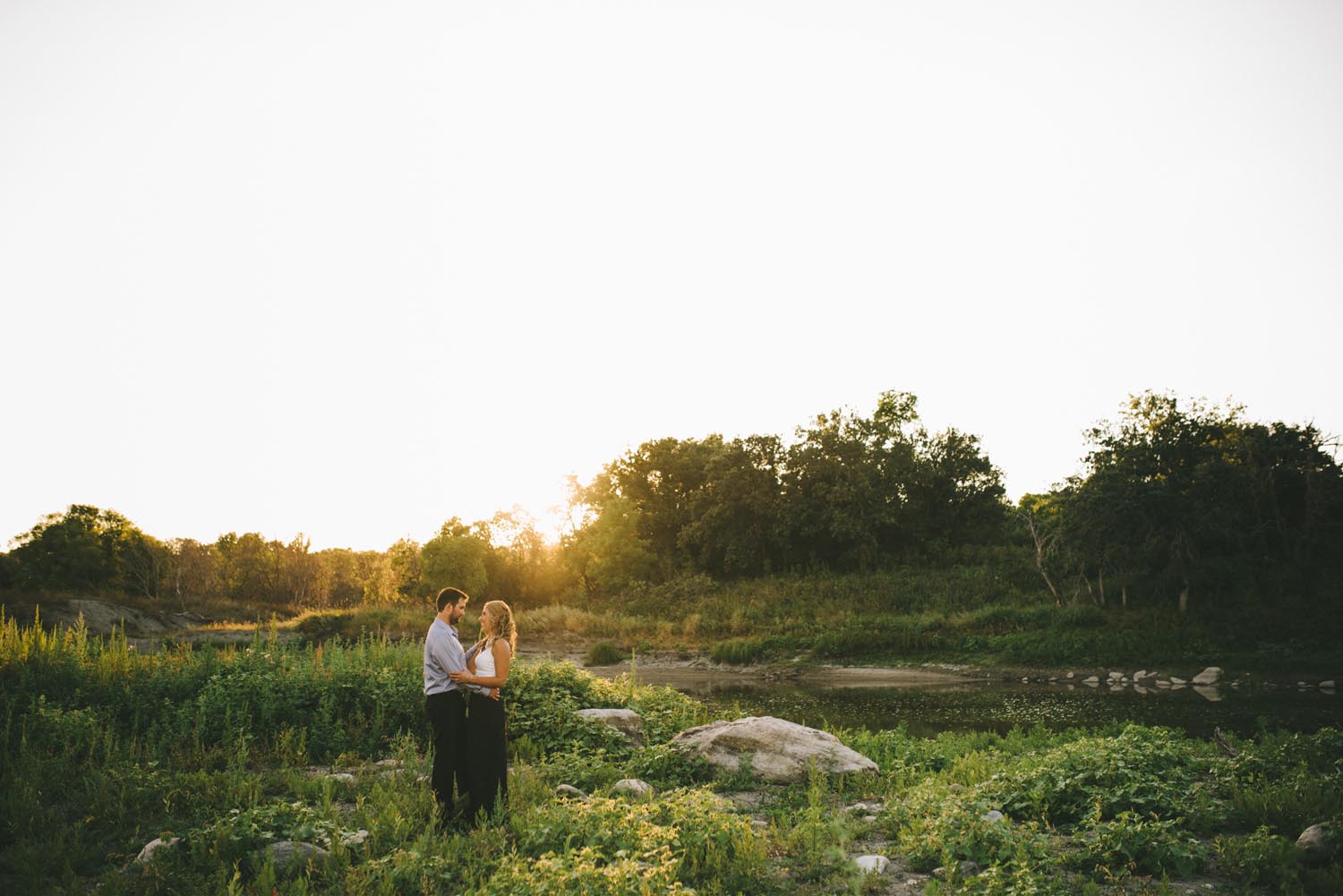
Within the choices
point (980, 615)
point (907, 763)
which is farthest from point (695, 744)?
point (980, 615)

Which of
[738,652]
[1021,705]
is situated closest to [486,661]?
[1021,705]

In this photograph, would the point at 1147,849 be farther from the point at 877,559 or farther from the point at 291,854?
the point at 877,559

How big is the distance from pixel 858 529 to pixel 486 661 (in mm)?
40870

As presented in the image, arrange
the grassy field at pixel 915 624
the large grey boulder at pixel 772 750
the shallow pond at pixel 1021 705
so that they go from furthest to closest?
the grassy field at pixel 915 624 < the shallow pond at pixel 1021 705 < the large grey boulder at pixel 772 750

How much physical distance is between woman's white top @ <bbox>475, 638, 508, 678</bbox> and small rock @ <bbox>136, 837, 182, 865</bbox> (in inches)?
108

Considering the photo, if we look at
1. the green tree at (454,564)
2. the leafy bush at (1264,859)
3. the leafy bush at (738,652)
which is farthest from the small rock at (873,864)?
the green tree at (454,564)

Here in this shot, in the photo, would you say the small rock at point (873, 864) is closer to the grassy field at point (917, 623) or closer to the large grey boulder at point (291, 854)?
the large grey boulder at point (291, 854)

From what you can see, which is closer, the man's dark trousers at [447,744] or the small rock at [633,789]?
the man's dark trousers at [447,744]

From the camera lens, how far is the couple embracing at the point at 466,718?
722cm

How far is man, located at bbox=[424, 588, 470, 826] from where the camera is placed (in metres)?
7.27

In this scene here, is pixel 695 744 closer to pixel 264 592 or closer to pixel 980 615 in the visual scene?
pixel 980 615

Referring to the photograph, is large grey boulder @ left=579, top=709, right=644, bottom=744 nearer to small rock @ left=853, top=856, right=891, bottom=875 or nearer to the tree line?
small rock @ left=853, top=856, right=891, bottom=875

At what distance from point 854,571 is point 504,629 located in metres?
40.6

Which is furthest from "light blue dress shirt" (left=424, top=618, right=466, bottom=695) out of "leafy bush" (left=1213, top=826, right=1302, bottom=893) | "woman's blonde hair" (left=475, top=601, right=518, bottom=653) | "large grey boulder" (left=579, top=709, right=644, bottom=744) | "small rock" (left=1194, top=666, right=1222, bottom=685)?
"small rock" (left=1194, top=666, right=1222, bottom=685)
